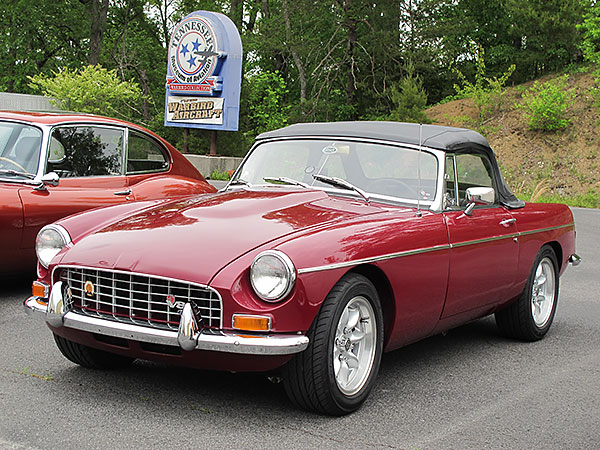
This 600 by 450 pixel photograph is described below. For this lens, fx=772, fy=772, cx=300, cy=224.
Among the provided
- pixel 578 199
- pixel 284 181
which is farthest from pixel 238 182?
pixel 578 199

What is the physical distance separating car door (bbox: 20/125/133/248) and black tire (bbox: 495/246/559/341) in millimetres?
3569

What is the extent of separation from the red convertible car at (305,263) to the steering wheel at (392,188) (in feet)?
0.04

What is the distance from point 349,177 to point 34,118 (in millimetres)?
3481

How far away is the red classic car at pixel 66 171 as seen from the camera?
255 inches

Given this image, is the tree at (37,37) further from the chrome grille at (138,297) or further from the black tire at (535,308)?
the chrome grille at (138,297)

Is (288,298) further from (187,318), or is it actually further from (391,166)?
(391,166)

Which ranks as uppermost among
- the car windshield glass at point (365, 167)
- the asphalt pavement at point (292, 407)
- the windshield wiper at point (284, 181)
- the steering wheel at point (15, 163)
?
the car windshield glass at point (365, 167)

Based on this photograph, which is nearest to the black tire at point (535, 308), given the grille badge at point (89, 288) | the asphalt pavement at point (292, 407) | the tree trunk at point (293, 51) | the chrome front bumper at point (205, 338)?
the asphalt pavement at point (292, 407)

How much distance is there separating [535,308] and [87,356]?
11.5 feet

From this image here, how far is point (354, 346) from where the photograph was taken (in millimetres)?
4039

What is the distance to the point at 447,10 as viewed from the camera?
110 ft

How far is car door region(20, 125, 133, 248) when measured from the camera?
21.4ft

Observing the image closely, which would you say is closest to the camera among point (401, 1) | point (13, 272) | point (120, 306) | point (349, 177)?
point (120, 306)

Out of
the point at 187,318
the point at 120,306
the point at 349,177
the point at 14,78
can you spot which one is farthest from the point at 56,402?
the point at 14,78
